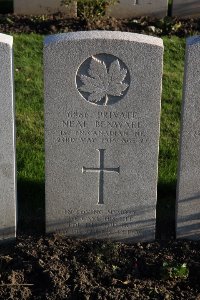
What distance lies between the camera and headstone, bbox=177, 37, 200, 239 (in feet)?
16.4

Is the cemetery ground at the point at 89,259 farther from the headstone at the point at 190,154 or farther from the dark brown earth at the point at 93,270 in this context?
the headstone at the point at 190,154

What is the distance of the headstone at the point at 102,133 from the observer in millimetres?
4977

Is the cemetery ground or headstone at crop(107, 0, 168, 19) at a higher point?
headstone at crop(107, 0, 168, 19)

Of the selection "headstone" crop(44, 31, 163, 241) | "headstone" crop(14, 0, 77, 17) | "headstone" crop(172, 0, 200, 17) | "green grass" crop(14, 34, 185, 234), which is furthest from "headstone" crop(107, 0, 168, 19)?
"headstone" crop(44, 31, 163, 241)

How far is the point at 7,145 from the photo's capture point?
17.1ft

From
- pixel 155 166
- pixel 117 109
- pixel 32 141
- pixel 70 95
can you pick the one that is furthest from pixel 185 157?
pixel 32 141

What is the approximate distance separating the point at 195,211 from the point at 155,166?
53 centimetres

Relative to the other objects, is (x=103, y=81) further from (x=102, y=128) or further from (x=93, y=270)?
(x=93, y=270)

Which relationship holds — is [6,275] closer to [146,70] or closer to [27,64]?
[146,70]

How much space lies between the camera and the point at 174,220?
584 cm

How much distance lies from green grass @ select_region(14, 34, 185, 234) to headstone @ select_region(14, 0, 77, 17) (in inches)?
40.9

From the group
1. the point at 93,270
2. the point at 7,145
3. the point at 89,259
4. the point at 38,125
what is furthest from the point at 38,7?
the point at 93,270

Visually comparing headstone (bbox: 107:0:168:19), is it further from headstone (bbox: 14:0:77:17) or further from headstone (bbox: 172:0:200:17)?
headstone (bbox: 14:0:77:17)

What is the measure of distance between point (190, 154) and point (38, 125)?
2.39 m
